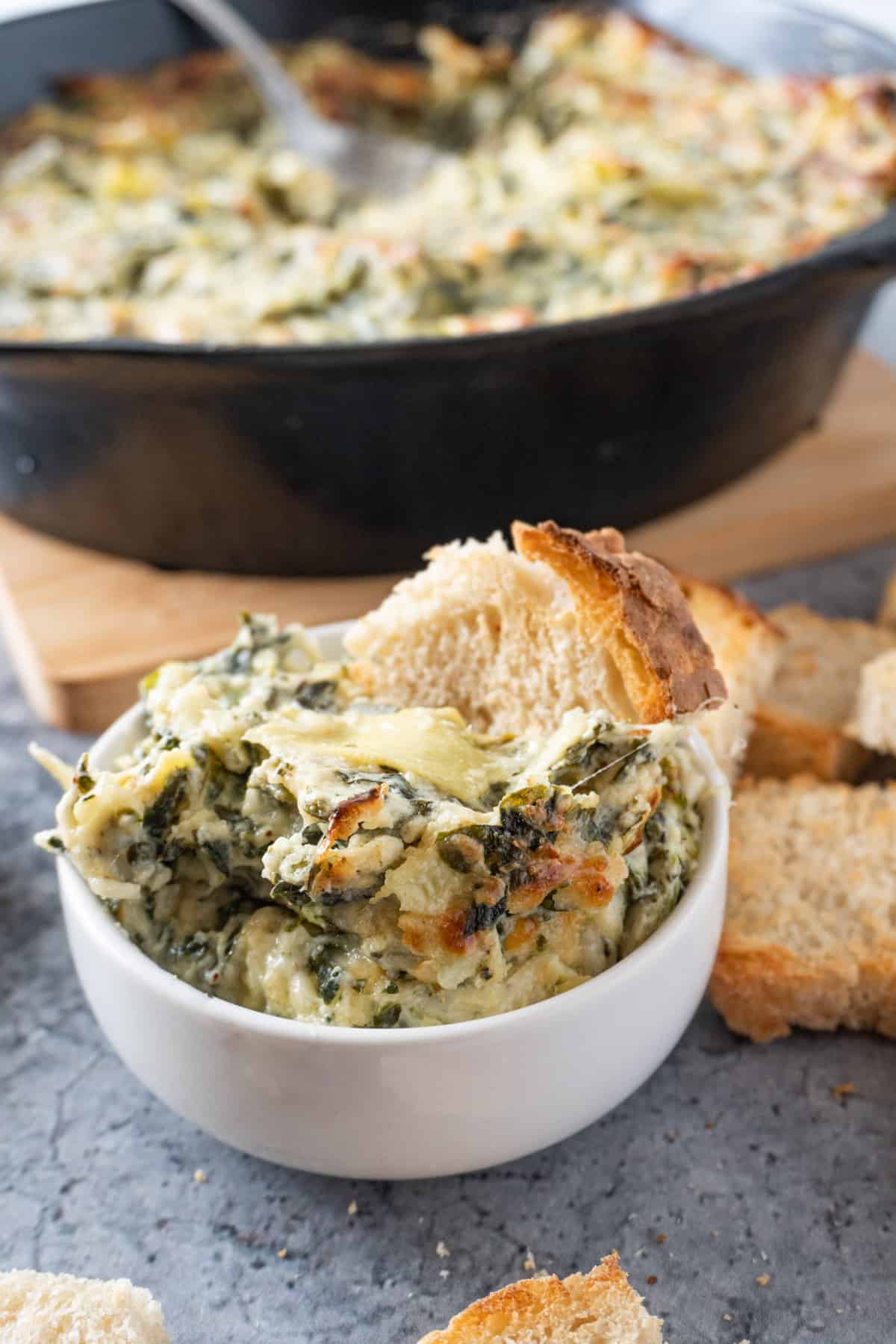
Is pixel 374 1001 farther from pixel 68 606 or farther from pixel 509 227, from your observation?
pixel 509 227

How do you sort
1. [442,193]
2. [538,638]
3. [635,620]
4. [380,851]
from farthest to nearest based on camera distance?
[442,193] < [538,638] < [635,620] < [380,851]

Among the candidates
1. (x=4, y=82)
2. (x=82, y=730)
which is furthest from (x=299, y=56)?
(x=82, y=730)

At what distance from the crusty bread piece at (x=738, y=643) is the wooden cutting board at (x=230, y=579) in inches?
19.6

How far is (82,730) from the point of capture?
2.35 metres

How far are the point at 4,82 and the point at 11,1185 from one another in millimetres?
2746

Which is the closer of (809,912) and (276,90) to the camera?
(809,912)

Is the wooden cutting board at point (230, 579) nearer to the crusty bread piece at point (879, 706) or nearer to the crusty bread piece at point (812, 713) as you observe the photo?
the crusty bread piece at point (812, 713)

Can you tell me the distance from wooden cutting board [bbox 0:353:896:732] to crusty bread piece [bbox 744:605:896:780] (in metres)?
0.52

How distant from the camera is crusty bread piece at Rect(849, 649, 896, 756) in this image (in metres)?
1.92

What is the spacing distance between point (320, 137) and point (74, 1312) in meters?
2.76

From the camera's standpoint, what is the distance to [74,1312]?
1.28 metres

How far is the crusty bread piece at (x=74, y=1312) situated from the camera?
1265mm

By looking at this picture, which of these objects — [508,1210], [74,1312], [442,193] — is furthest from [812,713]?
[442,193]

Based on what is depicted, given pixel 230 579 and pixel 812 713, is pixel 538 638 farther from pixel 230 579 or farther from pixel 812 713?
pixel 230 579
